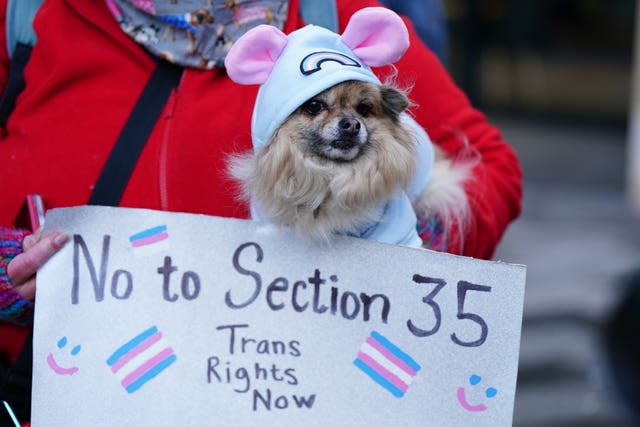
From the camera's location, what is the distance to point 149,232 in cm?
172

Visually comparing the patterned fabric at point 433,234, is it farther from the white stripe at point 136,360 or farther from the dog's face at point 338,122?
the white stripe at point 136,360

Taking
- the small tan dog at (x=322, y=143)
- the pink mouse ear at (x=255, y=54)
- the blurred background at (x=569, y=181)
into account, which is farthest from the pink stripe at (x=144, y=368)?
the blurred background at (x=569, y=181)

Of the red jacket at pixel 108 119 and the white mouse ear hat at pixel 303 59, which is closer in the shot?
the white mouse ear hat at pixel 303 59

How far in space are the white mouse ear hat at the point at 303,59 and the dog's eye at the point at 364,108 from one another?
0.15 ft

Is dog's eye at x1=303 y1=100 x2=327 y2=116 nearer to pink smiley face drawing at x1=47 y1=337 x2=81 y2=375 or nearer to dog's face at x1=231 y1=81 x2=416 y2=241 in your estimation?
dog's face at x1=231 y1=81 x2=416 y2=241

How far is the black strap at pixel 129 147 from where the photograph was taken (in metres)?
1.80

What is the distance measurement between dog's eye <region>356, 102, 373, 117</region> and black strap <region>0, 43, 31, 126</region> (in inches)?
29.6

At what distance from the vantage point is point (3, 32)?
6.40 feet

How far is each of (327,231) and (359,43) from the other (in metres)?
0.36

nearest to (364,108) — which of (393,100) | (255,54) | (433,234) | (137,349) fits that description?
(393,100)

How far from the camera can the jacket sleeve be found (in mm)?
1946

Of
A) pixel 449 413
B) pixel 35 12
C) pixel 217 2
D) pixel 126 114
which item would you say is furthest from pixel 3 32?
pixel 449 413

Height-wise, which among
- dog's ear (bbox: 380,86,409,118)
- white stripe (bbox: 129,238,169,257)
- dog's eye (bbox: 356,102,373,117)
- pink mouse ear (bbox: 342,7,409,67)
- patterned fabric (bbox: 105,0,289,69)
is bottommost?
white stripe (bbox: 129,238,169,257)

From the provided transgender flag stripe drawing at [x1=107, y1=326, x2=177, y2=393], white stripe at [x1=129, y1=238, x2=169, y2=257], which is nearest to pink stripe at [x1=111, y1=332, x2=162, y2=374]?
transgender flag stripe drawing at [x1=107, y1=326, x2=177, y2=393]
